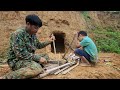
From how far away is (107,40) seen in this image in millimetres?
15352

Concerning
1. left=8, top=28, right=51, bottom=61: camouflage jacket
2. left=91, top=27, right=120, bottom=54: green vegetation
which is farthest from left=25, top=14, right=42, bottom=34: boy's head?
left=91, top=27, right=120, bottom=54: green vegetation

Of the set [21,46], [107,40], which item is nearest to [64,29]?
[107,40]

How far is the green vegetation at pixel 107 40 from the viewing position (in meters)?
14.5

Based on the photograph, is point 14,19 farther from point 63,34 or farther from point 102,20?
point 102,20

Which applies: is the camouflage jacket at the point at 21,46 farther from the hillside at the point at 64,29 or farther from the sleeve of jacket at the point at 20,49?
the hillside at the point at 64,29

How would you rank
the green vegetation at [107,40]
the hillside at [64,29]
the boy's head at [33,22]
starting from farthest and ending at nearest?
the green vegetation at [107,40] → the hillside at [64,29] → the boy's head at [33,22]

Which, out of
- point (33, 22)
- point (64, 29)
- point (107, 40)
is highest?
point (33, 22)

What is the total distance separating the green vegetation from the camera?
47.6ft

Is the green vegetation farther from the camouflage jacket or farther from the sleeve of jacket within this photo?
the sleeve of jacket

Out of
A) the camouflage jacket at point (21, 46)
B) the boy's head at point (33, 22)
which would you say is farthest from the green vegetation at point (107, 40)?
the boy's head at point (33, 22)

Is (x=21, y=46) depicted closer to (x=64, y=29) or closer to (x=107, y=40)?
(x=64, y=29)

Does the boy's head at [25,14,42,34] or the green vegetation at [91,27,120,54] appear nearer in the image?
the boy's head at [25,14,42,34]
